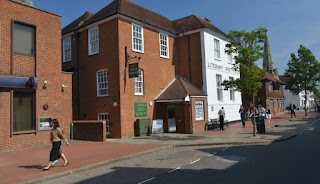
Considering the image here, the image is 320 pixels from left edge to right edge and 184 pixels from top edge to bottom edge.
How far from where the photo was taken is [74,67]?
2162cm


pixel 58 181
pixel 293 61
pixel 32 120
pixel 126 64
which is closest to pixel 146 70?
pixel 126 64

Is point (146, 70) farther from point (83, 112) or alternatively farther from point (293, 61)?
point (293, 61)

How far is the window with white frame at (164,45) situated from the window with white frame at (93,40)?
15.9 feet

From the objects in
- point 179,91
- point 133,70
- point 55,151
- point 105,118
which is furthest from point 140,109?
point 55,151

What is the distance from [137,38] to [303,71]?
79.9 ft

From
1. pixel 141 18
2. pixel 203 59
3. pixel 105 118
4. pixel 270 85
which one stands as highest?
pixel 141 18

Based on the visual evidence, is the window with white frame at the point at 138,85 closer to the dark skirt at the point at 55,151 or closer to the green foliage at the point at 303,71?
the dark skirt at the point at 55,151

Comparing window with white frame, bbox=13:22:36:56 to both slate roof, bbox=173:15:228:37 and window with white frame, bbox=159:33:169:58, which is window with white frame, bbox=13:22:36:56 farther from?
slate roof, bbox=173:15:228:37

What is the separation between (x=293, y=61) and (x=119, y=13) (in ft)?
87.0

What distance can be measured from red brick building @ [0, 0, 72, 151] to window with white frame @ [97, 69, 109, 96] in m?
3.04

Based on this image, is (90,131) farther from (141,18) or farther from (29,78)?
(141,18)

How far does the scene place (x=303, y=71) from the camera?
35688 mm

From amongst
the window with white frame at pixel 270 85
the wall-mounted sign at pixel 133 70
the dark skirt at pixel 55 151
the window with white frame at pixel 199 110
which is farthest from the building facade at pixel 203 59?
the window with white frame at pixel 270 85

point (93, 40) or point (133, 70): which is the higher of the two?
point (93, 40)
